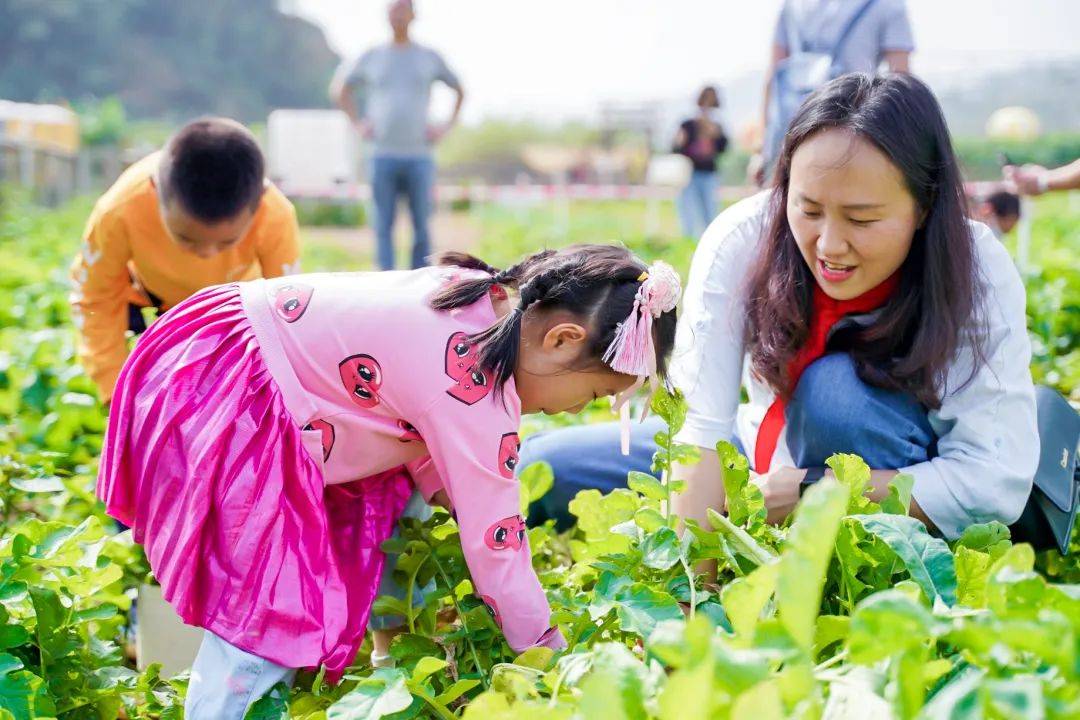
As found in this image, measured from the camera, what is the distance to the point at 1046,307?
3787 millimetres

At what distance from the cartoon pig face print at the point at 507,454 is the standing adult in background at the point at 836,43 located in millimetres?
2100

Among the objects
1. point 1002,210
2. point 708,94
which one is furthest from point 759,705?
point 708,94

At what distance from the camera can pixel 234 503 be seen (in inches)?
64.5

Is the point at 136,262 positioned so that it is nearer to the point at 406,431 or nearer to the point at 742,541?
the point at 406,431

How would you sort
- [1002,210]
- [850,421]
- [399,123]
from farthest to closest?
1. [1002,210]
2. [399,123]
3. [850,421]

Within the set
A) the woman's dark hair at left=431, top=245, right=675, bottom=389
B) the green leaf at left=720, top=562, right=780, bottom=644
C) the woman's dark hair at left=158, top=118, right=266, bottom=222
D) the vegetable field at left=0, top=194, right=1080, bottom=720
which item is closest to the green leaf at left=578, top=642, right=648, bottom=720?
the vegetable field at left=0, top=194, right=1080, bottom=720

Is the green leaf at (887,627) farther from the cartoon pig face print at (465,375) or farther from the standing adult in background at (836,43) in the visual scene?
the standing adult in background at (836,43)

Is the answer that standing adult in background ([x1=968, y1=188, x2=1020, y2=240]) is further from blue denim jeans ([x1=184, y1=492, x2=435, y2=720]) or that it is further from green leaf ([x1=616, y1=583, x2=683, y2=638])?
blue denim jeans ([x1=184, y1=492, x2=435, y2=720])

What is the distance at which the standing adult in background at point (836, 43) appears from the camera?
355 centimetres

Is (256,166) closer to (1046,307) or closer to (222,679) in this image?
(222,679)

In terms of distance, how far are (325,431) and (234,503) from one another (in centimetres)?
17

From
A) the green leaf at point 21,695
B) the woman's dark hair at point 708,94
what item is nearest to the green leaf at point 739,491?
the green leaf at point 21,695

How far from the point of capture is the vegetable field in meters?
0.94

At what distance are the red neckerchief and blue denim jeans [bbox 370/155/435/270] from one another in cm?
369
